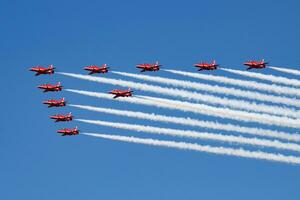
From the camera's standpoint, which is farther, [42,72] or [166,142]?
[42,72]

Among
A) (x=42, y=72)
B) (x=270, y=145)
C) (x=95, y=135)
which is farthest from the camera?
(x=42, y=72)

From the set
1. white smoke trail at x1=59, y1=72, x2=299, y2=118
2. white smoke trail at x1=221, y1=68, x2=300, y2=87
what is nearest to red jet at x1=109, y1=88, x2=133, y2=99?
white smoke trail at x1=59, y1=72, x2=299, y2=118

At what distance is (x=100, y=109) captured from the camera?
132m

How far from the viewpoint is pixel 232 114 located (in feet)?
407

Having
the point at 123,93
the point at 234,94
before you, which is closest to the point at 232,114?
the point at 234,94

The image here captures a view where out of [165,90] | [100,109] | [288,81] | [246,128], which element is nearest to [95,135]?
[100,109]

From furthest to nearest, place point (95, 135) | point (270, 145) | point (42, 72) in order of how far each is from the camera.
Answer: point (42, 72), point (95, 135), point (270, 145)

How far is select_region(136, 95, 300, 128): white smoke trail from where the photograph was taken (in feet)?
397

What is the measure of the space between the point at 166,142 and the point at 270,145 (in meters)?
17.8

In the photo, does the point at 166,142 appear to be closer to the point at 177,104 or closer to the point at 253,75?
the point at 177,104

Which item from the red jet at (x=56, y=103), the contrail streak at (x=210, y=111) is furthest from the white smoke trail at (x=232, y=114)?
the red jet at (x=56, y=103)

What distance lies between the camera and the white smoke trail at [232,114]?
397ft

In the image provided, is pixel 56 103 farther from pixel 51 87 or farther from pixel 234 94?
pixel 234 94

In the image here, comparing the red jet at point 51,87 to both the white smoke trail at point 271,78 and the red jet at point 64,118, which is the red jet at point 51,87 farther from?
the white smoke trail at point 271,78
